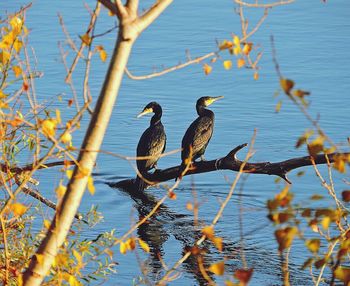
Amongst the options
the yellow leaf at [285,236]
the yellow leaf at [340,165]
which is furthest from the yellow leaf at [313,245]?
the yellow leaf at [340,165]

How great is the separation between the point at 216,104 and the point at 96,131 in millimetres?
9230

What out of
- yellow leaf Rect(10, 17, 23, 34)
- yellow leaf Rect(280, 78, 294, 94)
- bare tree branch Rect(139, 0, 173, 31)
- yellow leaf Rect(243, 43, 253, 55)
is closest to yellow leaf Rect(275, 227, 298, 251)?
yellow leaf Rect(280, 78, 294, 94)

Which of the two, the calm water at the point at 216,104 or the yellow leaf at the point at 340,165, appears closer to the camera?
the yellow leaf at the point at 340,165

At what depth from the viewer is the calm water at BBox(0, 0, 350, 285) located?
8727 millimetres

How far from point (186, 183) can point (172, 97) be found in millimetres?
2250

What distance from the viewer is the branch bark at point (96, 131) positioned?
2.93 m

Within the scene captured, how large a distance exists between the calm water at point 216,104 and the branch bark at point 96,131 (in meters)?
4.54

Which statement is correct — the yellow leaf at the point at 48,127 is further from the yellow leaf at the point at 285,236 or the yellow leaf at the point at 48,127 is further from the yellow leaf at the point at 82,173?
the yellow leaf at the point at 285,236

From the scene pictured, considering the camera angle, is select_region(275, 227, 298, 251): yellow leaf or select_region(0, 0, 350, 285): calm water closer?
select_region(275, 227, 298, 251): yellow leaf

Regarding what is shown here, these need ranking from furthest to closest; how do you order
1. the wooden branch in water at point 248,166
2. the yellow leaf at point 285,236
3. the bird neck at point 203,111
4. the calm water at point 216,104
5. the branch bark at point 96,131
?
the bird neck at point 203,111
the calm water at point 216,104
the wooden branch in water at point 248,166
the branch bark at point 96,131
the yellow leaf at point 285,236

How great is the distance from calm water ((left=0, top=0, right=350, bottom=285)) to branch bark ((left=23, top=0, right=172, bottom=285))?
454cm

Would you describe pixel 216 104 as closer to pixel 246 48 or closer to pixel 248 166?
pixel 248 166

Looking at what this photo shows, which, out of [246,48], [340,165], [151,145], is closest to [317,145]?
[340,165]

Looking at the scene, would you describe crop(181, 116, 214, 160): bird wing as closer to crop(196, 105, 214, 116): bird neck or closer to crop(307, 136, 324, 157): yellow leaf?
crop(196, 105, 214, 116): bird neck
